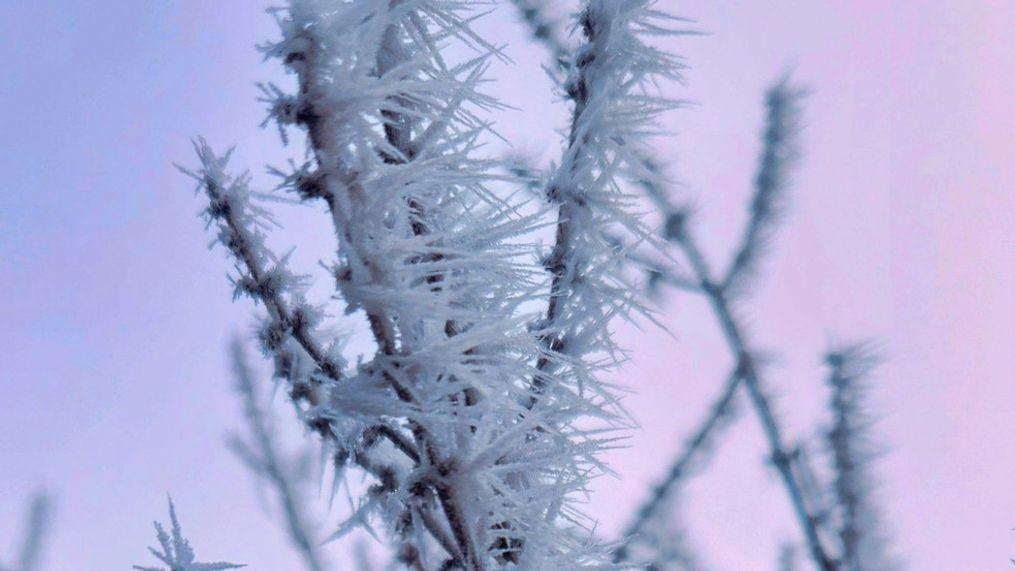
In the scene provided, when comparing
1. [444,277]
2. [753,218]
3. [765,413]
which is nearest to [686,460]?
[765,413]

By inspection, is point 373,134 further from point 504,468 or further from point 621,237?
point 621,237

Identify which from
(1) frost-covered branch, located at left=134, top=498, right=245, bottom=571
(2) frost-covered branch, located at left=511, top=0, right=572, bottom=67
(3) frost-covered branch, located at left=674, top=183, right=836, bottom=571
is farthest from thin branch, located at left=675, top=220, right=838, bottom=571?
(1) frost-covered branch, located at left=134, top=498, right=245, bottom=571

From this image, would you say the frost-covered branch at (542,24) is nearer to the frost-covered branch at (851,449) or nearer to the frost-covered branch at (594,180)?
the frost-covered branch at (594,180)

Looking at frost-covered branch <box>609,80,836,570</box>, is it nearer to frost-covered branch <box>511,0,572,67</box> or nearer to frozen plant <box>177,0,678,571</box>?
frost-covered branch <box>511,0,572,67</box>

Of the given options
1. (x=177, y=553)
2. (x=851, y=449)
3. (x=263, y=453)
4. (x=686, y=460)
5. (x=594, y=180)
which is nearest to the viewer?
(x=177, y=553)

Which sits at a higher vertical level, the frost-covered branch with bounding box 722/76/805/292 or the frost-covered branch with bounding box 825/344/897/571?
the frost-covered branch with bounding box 722/76/805/292

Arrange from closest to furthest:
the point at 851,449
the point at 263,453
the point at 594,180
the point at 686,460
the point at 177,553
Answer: the point at 177,553 → the point at 594,180 → the point at 851,449 → the point at 686,460 → the point at 263,453

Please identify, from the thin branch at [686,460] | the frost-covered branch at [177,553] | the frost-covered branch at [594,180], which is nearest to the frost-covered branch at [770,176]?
the thin branch at [686,460]

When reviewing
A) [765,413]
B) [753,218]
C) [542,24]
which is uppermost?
[542,24]

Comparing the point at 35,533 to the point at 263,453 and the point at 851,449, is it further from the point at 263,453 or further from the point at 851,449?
the point at 851,449
